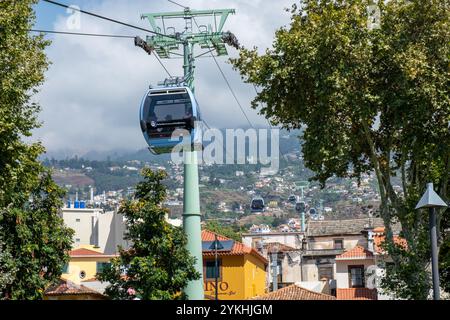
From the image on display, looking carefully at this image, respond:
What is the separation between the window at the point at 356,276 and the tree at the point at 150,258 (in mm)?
30668

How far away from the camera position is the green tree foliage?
77.5 feet

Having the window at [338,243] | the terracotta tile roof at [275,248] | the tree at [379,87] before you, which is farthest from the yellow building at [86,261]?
the tree at [379,87]

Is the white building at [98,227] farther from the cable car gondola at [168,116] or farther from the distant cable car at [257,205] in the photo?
the cable car gondola at [168,116]

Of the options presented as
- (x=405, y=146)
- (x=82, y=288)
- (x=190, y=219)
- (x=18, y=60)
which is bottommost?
(x=82, y=288)

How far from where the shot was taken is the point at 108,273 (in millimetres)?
25672

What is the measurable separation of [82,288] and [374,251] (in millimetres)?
22737

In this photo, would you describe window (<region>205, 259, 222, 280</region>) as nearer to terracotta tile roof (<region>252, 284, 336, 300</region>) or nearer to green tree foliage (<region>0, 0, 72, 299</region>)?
terracotta tile roof (<region>252, 284, 336, 300</region>)

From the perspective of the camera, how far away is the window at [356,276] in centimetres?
5516

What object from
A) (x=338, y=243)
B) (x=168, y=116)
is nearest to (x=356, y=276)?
(x=338, y=243)

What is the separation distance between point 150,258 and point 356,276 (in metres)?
32.5

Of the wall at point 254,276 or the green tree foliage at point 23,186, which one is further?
the wall at point 254,276
